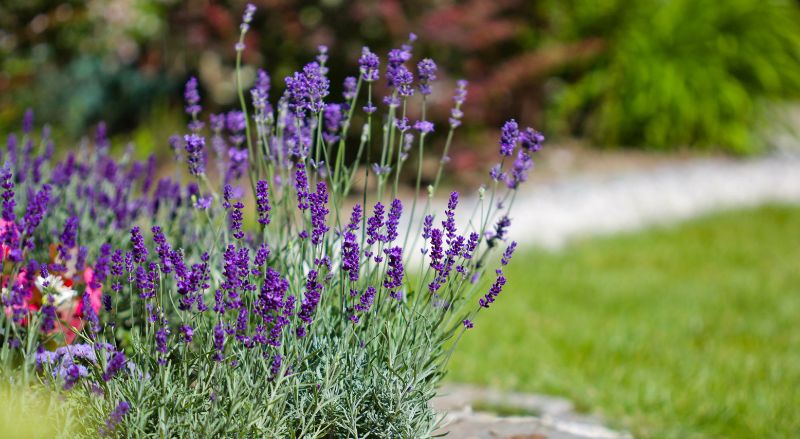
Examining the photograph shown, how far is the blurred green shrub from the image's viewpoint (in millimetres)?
9336

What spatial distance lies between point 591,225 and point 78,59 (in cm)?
541

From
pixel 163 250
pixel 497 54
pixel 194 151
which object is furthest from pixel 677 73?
pixel 163 250

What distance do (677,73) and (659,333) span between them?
5.87m

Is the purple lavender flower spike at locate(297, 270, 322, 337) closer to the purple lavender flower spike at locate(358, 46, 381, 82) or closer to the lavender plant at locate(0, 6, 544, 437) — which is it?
the lavender plant at locate(0, 6, 544, 437)

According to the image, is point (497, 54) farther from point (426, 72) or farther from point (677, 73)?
point (426, 72)

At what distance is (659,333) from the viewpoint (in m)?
4.33

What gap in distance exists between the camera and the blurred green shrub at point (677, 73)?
30.6 ft

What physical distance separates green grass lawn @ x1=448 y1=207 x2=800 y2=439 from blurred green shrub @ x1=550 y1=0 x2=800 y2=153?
3301 millimetres

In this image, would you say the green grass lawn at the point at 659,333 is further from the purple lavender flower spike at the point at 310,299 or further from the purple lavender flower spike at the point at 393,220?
the purple lavender flower spike at the point at 310,299

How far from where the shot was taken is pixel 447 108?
23.1ft

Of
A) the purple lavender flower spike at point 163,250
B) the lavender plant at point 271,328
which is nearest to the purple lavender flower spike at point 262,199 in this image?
the lavender plant at point 271,328

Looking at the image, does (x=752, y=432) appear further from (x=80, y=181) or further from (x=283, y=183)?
(x=80, y=181)

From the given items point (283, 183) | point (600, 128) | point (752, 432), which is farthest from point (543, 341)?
point (600, 128)

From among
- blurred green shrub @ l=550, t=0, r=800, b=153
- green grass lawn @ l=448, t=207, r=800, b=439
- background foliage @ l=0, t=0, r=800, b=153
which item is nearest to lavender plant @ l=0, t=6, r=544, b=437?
green grass lawn @ l=448, t=207, r=800, b=439
